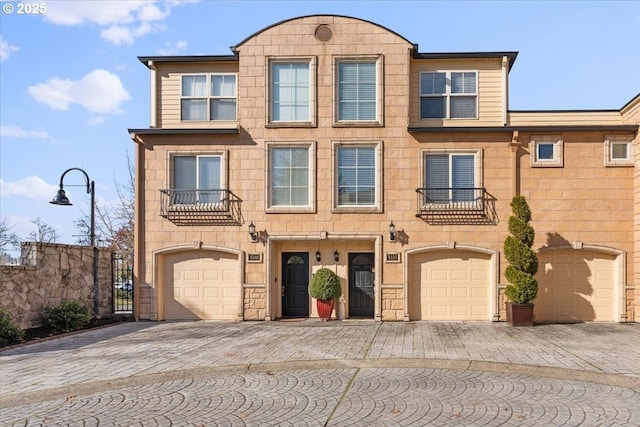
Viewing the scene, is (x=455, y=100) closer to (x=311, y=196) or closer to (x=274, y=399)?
(x=311, y=196)

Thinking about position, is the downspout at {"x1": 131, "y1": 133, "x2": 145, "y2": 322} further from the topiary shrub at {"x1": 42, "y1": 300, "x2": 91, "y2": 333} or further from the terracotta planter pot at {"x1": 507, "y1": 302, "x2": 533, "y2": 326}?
the terracotta planter pot at {"x1": 507, "y1": 302, "x2": 533, "y2": 326}

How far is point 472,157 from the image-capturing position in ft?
52.2

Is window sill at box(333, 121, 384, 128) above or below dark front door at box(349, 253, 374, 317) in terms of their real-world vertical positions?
above

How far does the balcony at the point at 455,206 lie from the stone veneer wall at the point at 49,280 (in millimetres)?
10052

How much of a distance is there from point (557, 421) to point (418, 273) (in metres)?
9.60

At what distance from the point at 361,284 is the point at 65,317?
832 cm

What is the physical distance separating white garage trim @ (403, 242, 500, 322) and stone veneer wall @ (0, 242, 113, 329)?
364 inches

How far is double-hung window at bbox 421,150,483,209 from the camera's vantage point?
15711 mm

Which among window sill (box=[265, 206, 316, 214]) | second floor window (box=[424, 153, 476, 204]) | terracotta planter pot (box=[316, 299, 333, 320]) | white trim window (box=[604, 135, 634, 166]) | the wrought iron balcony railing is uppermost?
white trim window (box=[604, 135, 634, 166])

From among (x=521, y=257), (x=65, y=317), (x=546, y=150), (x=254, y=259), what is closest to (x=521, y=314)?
(x=521, y=257)

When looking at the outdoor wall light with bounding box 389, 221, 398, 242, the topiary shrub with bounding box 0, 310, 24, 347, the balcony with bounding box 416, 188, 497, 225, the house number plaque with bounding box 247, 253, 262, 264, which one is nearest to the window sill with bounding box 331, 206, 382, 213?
the outdoor wall light with bounding box 389, 221, 398, 242

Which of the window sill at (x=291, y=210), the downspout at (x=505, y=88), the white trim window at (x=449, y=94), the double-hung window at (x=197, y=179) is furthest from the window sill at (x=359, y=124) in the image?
the double-hung window at (x=197, y=179)

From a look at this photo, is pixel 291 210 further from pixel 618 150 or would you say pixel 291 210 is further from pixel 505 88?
pixel 618 150

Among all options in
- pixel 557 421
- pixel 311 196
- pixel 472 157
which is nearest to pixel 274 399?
pixel 557 421
